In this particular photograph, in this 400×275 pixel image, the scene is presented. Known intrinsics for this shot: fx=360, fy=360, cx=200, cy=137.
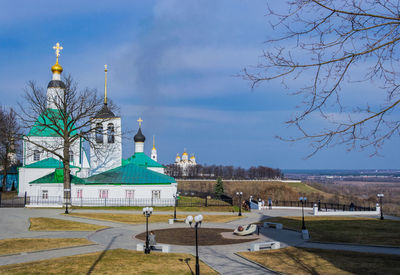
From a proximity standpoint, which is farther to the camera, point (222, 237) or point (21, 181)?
point (21, 181)

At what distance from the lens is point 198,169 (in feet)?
533

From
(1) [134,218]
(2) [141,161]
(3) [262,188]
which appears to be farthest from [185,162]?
(1) [134,218]

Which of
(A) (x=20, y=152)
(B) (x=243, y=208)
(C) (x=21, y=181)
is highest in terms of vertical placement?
(A) (x=20, y=152)

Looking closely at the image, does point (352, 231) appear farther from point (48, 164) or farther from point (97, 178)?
point (48, 164)

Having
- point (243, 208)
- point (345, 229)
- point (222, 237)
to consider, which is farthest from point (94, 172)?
point (345, 229)

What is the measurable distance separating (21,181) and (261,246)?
3695 cm

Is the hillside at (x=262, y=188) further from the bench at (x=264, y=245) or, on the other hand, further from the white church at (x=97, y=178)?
the bench at (x=264, y=245)

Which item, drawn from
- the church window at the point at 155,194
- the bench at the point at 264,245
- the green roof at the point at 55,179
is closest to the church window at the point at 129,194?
the church window at the point at 155,194

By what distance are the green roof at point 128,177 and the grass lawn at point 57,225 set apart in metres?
12.9

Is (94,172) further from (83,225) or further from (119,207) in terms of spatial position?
(83,225)

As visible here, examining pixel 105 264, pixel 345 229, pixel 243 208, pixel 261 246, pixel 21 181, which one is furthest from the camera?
pixel 21 181

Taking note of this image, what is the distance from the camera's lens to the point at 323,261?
15680 mm

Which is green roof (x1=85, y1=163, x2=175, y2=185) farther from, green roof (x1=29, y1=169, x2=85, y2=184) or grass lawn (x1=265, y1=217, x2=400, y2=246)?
grass lawn (x1=265, y1=217, x2=400, y2=246)

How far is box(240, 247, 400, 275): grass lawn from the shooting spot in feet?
46.5
